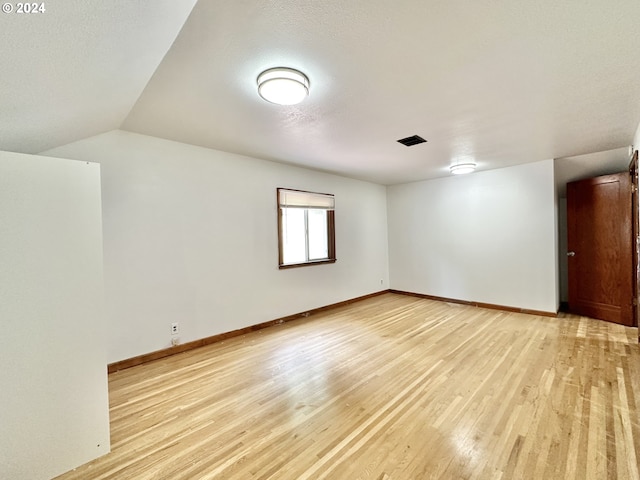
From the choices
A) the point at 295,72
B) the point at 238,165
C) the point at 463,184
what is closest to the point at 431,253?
the point at 463,184

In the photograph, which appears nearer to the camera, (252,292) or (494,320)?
(252,292)

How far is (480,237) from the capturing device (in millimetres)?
5059

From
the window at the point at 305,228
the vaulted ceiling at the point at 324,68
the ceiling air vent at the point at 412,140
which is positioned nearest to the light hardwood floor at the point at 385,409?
the window at the point at 305,228

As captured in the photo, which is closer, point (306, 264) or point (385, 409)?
point (385, 409)

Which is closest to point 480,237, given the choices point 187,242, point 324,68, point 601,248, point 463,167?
point 463,167

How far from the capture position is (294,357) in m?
3.07

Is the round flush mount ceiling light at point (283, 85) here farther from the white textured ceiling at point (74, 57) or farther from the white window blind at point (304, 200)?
the white window blind at point (304, 200)

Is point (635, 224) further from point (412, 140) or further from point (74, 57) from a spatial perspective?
point (74, 57)

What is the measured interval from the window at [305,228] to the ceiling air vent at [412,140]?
1.88m

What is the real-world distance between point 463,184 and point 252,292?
4.34 m

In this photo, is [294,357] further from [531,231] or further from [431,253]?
[531,231]

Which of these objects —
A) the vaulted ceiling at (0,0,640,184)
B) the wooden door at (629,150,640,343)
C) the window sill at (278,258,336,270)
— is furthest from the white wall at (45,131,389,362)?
the wooden door at (629,150,640,343)

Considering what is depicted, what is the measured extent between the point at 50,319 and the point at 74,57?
139 centimetres

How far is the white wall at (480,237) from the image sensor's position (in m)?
4.39
